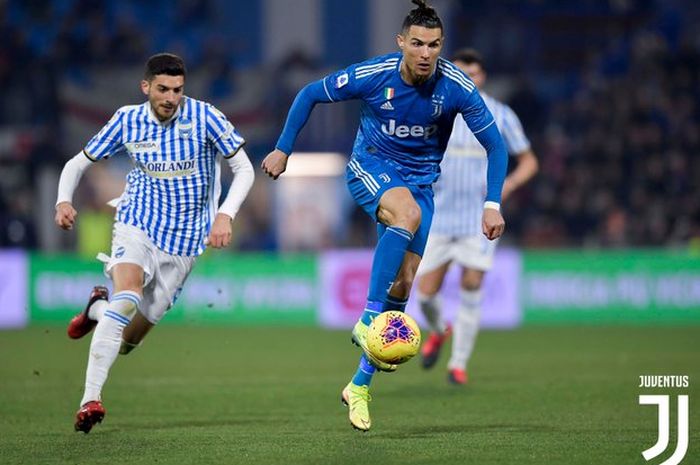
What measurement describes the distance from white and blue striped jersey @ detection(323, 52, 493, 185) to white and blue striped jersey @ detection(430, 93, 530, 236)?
3246 millimetres

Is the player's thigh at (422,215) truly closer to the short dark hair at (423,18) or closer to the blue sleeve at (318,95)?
the blue sleeve at (318,95)

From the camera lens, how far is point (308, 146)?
2264cm

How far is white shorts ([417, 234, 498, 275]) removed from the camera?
1121 cm

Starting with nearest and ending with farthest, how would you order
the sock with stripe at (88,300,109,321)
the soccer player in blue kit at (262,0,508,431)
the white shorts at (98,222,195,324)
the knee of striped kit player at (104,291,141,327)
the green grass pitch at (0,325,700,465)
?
the green grass pitch at (0,325,700,465) < the soccer player in blue kit at (262,0,508,431) < the knee of striped kit player at (104,291,141,327) < the white shorts at (98,222,195,324) < the sock with stripe at (88,300,109,321)

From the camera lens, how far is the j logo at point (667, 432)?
6803mm

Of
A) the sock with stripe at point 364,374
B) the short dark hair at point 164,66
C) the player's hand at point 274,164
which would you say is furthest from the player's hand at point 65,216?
the sock with stripe at point 364,374

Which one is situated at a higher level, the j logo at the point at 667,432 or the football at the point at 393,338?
the football at the point at 393,338

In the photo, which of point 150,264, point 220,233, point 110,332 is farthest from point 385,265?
point 110,332

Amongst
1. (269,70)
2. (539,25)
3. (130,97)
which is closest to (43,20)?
(130,97)

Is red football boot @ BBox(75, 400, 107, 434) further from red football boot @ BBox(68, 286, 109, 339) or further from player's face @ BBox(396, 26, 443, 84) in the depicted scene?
player's face @ BBox(396, 26, 443, 84)

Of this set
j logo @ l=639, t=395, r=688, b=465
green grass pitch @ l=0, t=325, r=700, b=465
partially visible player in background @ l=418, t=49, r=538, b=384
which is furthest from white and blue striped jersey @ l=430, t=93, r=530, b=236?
j logo @ l=639, t=395, r=688, b=465

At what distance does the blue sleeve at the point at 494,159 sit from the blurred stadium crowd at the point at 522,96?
40.8 ft

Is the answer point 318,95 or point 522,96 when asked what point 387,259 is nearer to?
point 318,95

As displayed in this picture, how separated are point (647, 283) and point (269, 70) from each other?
27.6 ft
